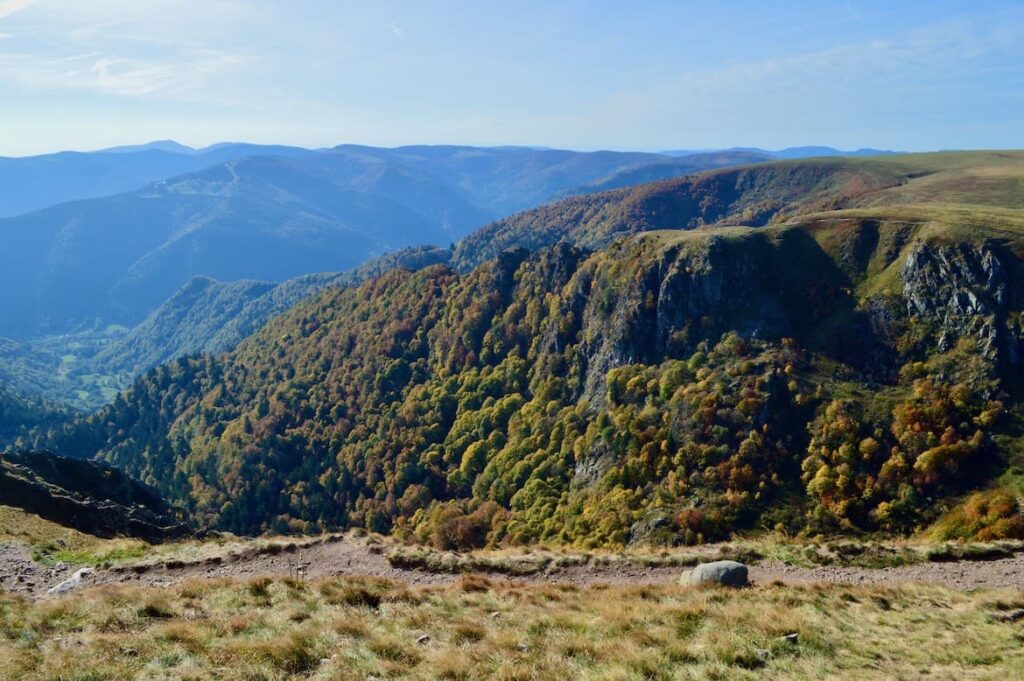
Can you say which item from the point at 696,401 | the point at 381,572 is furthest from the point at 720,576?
the point at 696,401

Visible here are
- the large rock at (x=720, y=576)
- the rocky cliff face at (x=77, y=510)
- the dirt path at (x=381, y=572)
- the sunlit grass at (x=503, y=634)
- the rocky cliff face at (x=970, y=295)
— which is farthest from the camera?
the rocky cliff face at (x=970, y=295)

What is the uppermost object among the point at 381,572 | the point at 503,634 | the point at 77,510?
the point at 503,634

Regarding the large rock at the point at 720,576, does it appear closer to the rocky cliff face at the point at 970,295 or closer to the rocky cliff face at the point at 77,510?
the rocky cliff face at the point at 77,510

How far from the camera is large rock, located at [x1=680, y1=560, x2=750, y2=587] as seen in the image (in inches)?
1204

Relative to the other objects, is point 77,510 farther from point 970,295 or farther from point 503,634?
point 970,295

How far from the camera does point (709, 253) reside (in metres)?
94.8

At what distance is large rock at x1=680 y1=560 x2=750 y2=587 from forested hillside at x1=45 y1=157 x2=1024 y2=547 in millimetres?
27030

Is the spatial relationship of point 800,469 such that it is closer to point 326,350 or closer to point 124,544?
point 124,544

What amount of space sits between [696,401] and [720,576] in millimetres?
51786

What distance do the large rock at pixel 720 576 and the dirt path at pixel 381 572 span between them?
206 cm

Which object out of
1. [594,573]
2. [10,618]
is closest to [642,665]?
[594,573]

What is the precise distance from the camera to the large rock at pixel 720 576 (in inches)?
1204

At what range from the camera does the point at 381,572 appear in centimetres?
3516

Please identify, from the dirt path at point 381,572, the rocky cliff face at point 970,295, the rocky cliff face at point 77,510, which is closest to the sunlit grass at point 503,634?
the dirt path at point 381,572
